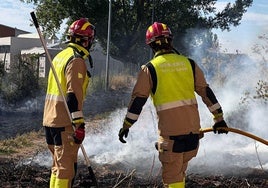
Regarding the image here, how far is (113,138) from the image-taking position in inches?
409

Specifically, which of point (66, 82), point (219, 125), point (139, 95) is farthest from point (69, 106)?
point (219, 125)

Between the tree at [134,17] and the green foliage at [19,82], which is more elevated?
the tree at [134,17]

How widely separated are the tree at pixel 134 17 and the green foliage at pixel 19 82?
9858mm

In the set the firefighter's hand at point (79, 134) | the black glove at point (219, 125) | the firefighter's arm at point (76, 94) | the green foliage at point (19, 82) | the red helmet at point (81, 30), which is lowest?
the green foliage at point (19, 82)

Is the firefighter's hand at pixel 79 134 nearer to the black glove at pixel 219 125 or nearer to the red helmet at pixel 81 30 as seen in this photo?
the red helmet at pixel 81 30

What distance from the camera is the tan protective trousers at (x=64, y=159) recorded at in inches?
189

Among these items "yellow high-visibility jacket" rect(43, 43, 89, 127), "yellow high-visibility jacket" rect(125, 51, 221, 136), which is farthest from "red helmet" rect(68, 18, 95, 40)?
"yellow high-visibility jacket" rect(125, 51, 221, 136)

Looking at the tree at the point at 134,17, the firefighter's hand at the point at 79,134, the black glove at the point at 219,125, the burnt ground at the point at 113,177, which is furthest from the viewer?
the tree at the point at 134,17

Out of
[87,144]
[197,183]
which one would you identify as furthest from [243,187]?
[87,144]

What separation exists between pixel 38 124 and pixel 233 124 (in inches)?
216

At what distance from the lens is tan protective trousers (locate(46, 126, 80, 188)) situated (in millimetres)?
4801

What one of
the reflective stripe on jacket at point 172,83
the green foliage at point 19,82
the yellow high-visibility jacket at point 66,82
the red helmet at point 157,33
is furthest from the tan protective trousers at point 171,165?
the green foliage at point 19,82

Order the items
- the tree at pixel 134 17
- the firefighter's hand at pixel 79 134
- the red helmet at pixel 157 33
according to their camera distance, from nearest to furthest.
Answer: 1. the firefighter's hand at pixel 79 134
2. the red helmet at pixel 157 33
3. the tree at pixel 134 17

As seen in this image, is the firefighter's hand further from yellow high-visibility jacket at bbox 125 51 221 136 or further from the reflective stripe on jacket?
the reflective stripe on jacket
